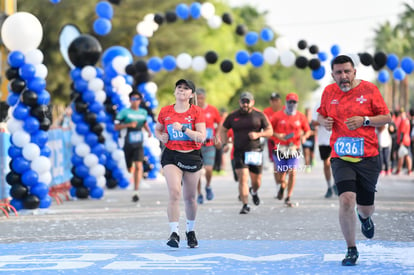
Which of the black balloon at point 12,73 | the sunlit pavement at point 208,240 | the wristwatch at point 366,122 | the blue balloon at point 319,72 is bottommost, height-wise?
the sunlit pavement at point 208,240

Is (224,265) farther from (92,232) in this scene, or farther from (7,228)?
(7,228)

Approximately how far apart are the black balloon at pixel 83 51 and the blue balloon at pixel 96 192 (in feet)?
8.21

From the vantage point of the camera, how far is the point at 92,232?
11281 mm

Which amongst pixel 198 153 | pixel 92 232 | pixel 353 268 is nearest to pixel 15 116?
pixel 92 232

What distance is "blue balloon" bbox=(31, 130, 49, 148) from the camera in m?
14.4

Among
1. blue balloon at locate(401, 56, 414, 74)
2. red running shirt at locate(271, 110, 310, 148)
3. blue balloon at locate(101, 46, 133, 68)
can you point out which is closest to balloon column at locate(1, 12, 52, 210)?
red running shirt at locate(271, 110, 310, 148)

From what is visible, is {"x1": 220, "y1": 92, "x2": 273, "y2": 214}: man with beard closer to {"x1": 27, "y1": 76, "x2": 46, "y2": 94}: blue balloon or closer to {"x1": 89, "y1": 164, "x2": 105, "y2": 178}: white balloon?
{"x1": 27, "y1": 76, "x2": 46, "y2": 94}: blue balloon

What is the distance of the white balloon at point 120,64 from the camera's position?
19.9 meters

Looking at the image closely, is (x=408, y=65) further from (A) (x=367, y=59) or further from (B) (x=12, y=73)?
(B) (x=12, y=73)

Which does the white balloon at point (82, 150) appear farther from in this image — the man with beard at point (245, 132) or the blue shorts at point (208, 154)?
the man with beard at point (245, 132)

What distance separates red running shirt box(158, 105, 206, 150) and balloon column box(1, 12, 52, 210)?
5.11 metres

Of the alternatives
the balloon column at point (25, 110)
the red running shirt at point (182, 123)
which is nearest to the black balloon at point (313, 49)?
the balloon column at point (25, 110)

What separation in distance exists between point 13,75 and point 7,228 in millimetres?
3136

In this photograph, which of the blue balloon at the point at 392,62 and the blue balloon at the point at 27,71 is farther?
the blue balloon at the point at 392,62
